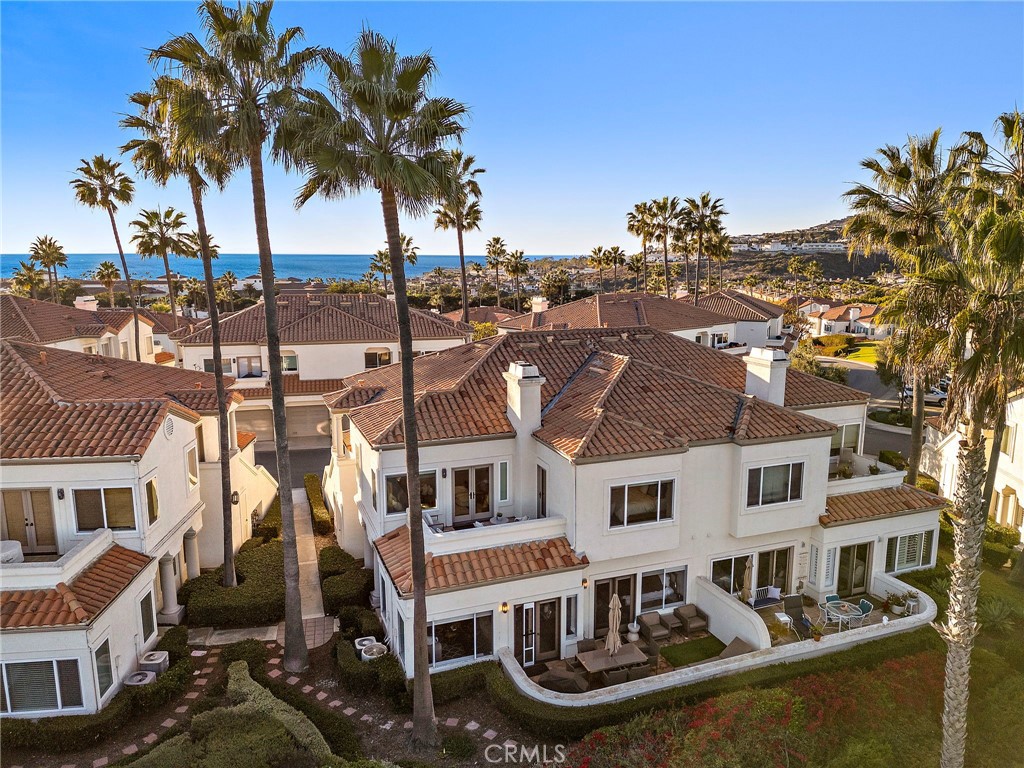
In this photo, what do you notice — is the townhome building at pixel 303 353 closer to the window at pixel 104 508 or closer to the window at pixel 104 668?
the window at pixel 104 508

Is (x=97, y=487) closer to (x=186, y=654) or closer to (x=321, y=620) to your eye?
(x=186, y=654)

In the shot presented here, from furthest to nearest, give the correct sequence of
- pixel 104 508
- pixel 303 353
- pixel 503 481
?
1. pixel 303 353
2. pixel 503 481
3. pixel 104 508

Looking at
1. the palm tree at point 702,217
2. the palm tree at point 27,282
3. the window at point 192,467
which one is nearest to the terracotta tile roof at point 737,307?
the palm tree at point 702,217

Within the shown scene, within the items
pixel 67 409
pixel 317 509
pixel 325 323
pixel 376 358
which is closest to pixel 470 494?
pixel 317 509

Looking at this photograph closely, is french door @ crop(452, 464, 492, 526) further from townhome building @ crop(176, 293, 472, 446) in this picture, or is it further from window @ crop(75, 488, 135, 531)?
townhome building @ crop(176, 293, 472, 446)

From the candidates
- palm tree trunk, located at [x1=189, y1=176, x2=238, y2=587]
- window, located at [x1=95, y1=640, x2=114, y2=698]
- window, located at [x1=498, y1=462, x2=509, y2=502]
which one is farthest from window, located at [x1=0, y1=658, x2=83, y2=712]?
window, located at [x1=498, y1=462, x2=509, y2=502]

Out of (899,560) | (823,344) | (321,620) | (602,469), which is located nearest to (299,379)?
(321,620)
